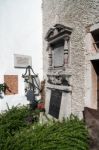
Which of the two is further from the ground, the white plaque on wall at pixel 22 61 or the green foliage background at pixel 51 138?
the white plaque on wall at pixel 22 61

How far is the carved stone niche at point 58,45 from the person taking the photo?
561cm

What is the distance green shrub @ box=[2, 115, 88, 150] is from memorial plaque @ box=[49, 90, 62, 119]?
5.03ft

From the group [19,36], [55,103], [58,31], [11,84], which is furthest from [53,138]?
[19,36]

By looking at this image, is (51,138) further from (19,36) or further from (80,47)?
(19,36)

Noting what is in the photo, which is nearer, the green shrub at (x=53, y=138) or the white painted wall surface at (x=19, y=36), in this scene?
the green shrub at (x=53, y=138)

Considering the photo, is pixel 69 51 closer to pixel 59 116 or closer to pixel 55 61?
pixel 55 61

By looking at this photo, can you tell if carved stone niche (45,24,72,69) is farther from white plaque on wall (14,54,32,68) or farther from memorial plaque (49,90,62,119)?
white plaque on wall (14,54,32,68)

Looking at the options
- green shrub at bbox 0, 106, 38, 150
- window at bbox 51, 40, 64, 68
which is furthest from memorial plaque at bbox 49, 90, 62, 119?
window at bbox 51, 40, 64, 68

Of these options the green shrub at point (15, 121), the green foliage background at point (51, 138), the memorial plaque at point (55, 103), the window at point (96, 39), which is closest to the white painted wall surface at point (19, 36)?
the green shrub at point (15, 121)

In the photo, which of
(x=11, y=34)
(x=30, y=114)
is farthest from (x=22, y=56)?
(x=30, y=114)

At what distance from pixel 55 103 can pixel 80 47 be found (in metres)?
1.80

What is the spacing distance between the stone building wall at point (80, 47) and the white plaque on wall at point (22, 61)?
1.97m

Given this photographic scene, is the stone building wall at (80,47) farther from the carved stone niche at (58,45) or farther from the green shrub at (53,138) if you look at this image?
the green shrub at (53,138)

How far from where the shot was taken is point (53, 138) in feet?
12.8
